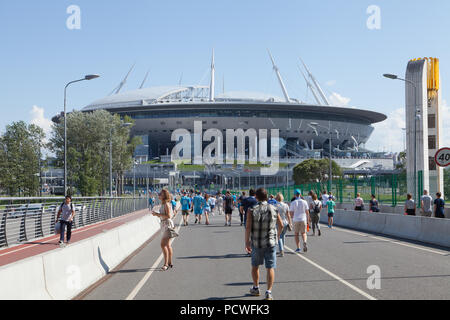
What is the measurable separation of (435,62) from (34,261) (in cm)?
5158

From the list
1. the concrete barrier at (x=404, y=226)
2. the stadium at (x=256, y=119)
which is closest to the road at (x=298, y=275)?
the concrete barrier at (x=404, y=226)

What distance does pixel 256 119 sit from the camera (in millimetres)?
138625

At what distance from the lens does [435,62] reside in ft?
171

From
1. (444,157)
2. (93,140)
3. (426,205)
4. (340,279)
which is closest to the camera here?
(340,279)

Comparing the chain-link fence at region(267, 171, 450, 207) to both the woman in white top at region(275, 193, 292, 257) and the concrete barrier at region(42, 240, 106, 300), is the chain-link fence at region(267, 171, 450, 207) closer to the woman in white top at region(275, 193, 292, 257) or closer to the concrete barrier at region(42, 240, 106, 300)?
the woman in white top at region(275, 193, 292, 257)

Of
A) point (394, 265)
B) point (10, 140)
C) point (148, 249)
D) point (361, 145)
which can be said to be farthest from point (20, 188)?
point (361, 145)

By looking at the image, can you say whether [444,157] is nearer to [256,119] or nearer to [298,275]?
[298,275]

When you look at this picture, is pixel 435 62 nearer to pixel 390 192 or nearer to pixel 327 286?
pixel 390 192

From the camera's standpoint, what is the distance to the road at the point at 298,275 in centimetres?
836

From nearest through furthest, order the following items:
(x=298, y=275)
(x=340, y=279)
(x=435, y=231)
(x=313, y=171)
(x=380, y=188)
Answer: (x=340, y=279) → (x=298, y=275) → (x=435, y=231) → (x=380, y=188) → (x=313, y=171)
